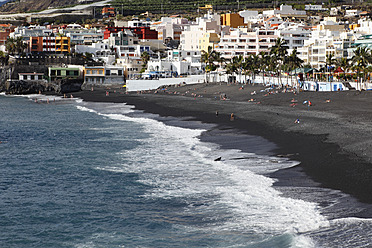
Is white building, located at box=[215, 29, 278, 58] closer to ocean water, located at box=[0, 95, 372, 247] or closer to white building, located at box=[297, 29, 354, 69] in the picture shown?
white building, located at box=[297, 29, 354, 69]

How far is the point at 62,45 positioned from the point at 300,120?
109839 mm

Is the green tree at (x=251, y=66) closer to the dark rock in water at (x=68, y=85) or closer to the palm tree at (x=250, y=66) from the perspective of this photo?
the palm tree at (x=250, y=66)

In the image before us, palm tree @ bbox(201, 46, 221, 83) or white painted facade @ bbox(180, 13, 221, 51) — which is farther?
white painted facade @ bbox(180, 13, 221, 51)

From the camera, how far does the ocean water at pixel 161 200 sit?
21984 mm

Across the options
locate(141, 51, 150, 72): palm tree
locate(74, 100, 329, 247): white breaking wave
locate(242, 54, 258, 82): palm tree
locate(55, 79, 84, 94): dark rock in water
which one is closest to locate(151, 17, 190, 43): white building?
locate(141, 51, 150, 72): palm tree

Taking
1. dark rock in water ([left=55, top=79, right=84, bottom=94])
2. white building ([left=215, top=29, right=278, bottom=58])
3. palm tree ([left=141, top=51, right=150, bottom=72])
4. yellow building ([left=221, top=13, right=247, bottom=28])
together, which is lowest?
dark rock in water ([left=55, top=79, right=84, bottom=94])

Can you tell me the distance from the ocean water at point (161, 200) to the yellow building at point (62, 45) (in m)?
104

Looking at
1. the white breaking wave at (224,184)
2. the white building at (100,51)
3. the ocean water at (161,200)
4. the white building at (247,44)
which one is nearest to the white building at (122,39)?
the white building at (100,51)

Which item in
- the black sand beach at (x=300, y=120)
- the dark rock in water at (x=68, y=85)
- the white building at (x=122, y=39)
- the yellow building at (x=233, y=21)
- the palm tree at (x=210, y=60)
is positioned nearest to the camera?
the black sand beach at (x=300, y=120)

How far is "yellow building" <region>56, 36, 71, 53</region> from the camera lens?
14938 cm

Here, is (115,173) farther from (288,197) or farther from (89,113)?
(89,113)

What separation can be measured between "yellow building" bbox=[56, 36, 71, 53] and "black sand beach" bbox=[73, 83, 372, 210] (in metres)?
51.0

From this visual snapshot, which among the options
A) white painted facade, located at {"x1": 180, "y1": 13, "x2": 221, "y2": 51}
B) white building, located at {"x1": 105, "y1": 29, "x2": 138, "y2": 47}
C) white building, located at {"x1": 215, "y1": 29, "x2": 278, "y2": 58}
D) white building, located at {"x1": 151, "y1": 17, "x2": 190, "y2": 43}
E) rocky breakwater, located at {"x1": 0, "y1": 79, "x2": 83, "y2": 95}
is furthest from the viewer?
white building, located at {"x1": 151, "y1": 17, "x2": 190, "y2": 43}

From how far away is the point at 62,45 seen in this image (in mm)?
149500
